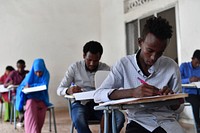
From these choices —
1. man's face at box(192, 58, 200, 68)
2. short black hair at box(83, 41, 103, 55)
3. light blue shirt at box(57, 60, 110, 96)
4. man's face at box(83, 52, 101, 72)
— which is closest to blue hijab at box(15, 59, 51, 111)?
light blue shirt at box(57, 60, 110, 96)


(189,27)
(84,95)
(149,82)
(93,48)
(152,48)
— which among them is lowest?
(84,95)

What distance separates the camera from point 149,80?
1587mm

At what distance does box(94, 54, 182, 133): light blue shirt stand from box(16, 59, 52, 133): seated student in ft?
6.60

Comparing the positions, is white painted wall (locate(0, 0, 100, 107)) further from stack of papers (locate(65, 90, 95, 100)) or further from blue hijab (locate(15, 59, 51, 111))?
stack of papers (locate(65, 90, 95, 100))

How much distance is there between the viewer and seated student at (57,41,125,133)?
7.88 ft

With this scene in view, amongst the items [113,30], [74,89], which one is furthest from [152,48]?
[113,30]

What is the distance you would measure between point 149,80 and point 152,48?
0.19 meters

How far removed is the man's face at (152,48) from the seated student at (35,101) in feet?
7.39

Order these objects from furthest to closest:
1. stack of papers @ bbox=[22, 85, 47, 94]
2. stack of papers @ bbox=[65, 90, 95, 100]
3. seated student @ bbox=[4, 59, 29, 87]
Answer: seated student @ bbox=[4, 59, 29, 87], stack of papers @ bbox=[22, 85, 47, 94], stack of papers @ bbox=[65, 90, 95, 100]

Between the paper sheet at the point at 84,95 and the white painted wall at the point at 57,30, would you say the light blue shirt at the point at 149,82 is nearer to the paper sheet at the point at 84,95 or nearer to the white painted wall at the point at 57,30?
the paper sheet at the point at 84,95

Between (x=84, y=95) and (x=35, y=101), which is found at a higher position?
(x=84, y=95)

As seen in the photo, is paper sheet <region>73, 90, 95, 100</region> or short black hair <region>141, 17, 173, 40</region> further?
paper sheet <region>73, 90, 95, 100</region>

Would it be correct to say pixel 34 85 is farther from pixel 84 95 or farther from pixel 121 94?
pixel 121 94

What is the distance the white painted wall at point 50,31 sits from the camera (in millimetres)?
7914
